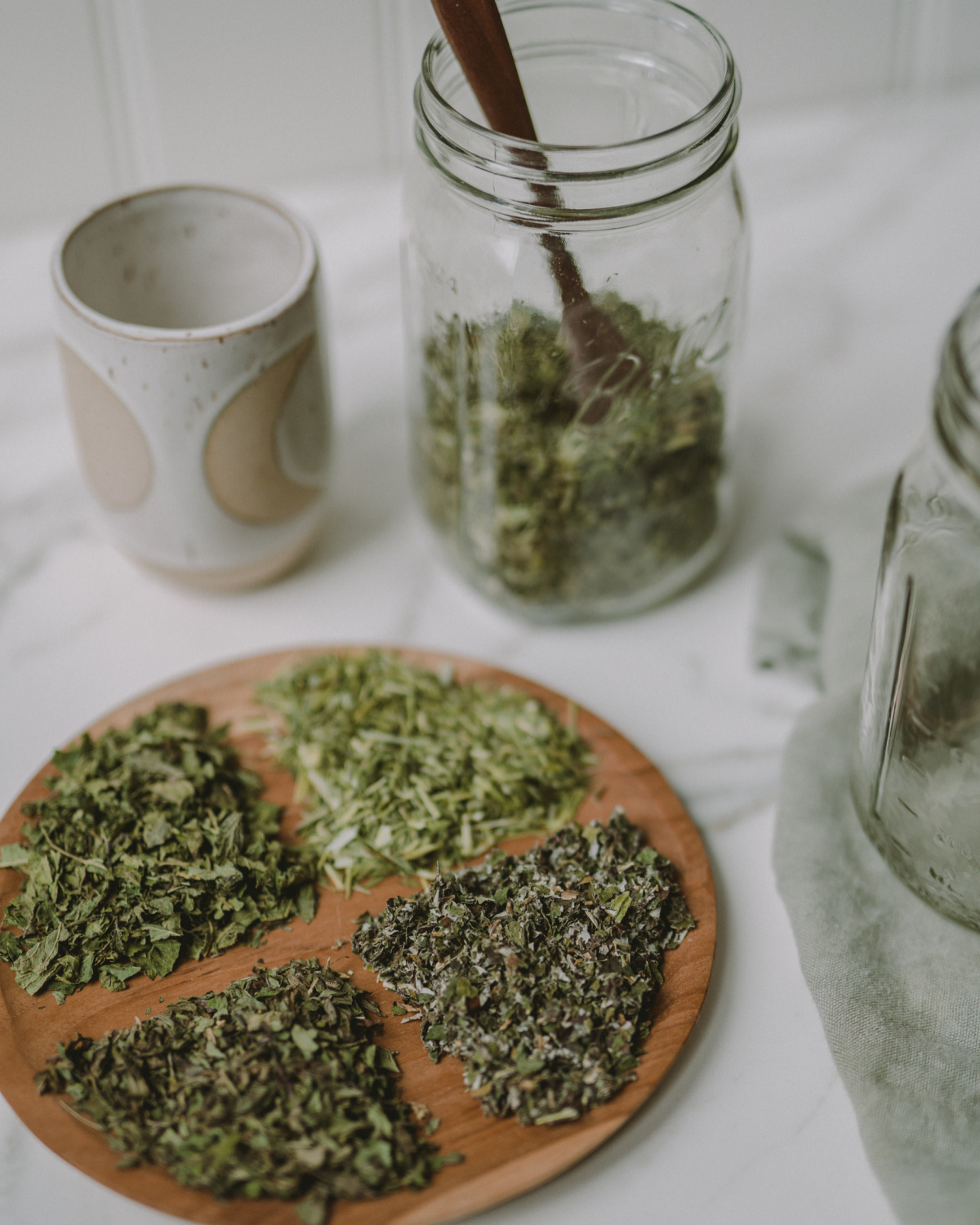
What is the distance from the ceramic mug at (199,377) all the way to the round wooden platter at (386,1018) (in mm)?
152

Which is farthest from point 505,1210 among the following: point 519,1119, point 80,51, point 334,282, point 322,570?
point 80,51

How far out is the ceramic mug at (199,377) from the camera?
0.99 m

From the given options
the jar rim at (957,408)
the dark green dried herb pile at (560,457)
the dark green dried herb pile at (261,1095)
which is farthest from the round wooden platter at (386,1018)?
the jar rim at (957,408)

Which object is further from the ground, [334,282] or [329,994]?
[334,282]

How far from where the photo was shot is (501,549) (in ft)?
3.63

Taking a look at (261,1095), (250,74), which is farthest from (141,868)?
(250,74)

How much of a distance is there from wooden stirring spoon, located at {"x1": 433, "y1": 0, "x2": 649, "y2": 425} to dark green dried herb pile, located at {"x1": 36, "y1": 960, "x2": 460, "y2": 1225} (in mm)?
519

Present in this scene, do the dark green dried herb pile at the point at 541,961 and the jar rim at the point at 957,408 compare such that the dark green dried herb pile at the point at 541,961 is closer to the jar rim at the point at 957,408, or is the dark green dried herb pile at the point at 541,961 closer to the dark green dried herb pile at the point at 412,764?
the dark green dried herb pile at the point at 412,764

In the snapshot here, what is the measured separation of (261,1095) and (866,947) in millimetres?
466

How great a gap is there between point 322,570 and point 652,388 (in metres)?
0.42

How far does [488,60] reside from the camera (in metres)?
0.90

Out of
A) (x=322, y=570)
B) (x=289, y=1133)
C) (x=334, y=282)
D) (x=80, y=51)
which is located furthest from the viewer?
(x=334, y=282)

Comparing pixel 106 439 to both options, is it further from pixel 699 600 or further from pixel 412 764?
pixel 699 600

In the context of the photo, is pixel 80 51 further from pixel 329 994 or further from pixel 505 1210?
pixel 505 1210
